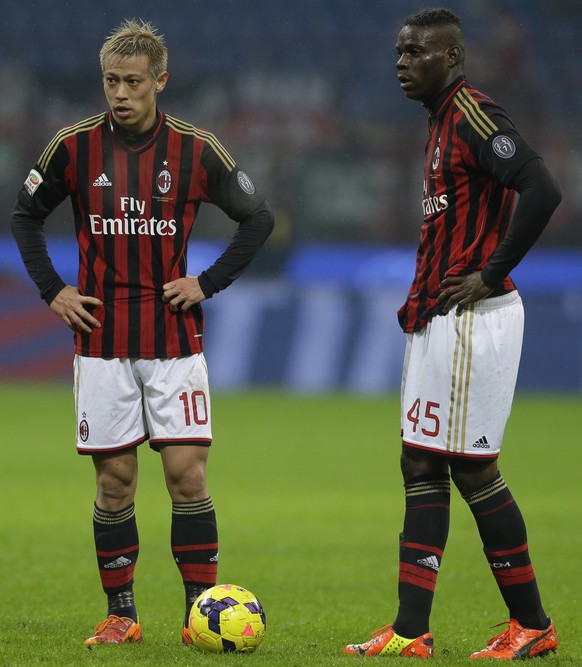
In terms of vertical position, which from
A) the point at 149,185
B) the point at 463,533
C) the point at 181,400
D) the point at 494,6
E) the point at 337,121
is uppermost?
the point at 494,6

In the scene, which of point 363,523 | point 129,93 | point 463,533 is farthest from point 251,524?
A: point 129,93

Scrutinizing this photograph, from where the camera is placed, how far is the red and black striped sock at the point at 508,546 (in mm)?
3781

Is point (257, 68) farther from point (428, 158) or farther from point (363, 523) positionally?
point (428, 158)

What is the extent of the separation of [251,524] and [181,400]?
10.2 ft

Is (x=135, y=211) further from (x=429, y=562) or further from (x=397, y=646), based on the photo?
(x=397, y=646)

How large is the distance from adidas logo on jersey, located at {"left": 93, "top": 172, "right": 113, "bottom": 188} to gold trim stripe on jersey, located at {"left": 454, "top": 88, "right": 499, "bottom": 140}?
1158mm

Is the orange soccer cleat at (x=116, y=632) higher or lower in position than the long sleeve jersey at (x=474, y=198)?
lower

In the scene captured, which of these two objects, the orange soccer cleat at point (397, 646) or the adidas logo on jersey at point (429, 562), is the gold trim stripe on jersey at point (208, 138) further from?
the orange soccer cleat at point (397, 646)

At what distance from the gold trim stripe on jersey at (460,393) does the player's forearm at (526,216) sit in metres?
0.20

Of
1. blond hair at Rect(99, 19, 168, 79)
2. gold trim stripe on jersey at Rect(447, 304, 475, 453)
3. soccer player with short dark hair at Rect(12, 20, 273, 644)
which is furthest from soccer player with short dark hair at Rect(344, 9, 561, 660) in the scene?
blond hair at Rect(99, 19, 168, 79)

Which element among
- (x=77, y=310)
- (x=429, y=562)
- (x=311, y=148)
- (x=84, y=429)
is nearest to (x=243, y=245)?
(x=77, y=310)

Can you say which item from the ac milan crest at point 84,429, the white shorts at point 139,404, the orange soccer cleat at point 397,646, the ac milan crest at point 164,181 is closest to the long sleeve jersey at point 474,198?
the white shorts at point 139,404

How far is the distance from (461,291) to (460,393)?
0.31 meters

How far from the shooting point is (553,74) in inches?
770
